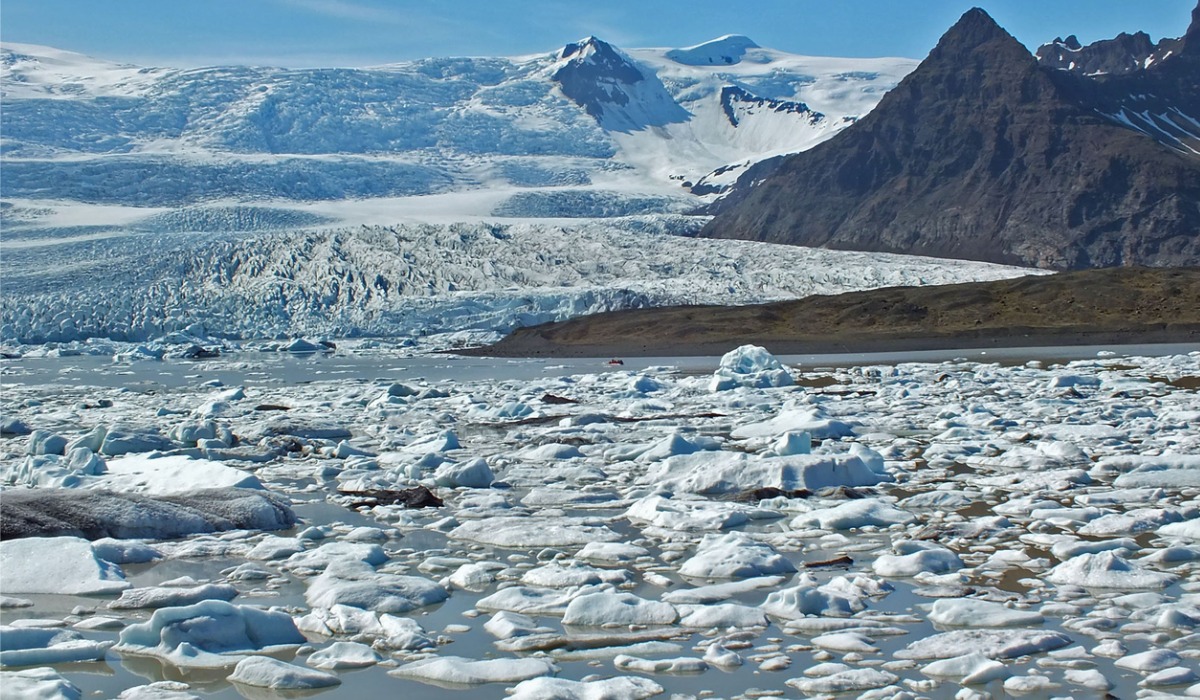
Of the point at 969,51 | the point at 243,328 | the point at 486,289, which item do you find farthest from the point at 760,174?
the point at 243,328

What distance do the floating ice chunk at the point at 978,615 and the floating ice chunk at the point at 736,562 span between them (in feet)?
3.39

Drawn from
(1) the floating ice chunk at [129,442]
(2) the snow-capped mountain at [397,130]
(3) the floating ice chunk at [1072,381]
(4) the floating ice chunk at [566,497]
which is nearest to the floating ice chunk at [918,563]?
(4) the floating ice chunk at [566,497]

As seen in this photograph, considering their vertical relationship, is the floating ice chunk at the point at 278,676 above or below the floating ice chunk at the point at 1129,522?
below

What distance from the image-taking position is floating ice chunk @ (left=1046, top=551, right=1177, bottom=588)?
5430 millimetres

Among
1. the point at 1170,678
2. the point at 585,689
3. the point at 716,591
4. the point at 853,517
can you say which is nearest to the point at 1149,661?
the point at 1170,678

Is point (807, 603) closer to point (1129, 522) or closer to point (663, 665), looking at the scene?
point (663, 665)

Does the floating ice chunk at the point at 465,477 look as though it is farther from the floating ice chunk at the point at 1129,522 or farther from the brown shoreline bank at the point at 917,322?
A: the brown shoreline bank at the point at 917,322

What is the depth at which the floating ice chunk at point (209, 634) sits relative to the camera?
4.65 meters

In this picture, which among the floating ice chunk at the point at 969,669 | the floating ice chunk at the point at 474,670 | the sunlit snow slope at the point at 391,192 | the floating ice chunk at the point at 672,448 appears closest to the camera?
the floating ice chunk at the point at 969,669

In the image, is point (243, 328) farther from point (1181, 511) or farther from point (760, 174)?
point (760, 174)

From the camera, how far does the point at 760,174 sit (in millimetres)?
98688

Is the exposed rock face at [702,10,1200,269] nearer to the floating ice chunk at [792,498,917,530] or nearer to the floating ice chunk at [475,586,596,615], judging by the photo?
the floating ice chunk at [792,498,917,530]

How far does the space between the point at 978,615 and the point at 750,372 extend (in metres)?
15.6

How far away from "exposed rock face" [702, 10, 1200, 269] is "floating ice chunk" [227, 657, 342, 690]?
64364 mm
